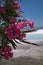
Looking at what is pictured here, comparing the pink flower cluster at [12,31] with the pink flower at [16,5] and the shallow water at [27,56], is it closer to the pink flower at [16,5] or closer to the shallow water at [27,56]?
the pink flower at [16,5]

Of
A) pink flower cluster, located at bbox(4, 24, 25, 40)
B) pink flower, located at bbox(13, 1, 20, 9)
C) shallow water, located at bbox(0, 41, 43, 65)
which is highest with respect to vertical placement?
pink flower, located at bbox(13, 1, 20, 9)

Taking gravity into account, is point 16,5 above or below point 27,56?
above

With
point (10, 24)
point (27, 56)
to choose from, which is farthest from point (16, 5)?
point (27, 56)

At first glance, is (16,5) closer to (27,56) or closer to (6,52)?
(6,52)

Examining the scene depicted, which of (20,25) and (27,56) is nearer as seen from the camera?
(20,25)

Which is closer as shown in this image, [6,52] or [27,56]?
[6,52]

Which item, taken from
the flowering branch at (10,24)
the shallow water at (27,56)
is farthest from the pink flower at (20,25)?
the shallow water at (27,56)

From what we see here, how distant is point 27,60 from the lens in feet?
18.1

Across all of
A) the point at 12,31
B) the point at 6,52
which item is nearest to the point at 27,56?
the point at 6,52

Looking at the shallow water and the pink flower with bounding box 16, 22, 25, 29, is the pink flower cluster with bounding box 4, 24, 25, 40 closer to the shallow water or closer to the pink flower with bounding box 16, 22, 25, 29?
the pink flower with bounding box 16, 22, 25, 29

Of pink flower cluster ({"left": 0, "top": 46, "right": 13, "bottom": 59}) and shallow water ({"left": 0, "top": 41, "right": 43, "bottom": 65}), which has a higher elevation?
pink flower cluster ({"left": 0, "top": 46, "right": 13, "bottom": 59})

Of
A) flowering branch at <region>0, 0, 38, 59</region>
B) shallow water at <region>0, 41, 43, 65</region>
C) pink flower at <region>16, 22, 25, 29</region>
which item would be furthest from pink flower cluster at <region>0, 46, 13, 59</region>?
shallow water at <region>0, 41, 43, 65</region>

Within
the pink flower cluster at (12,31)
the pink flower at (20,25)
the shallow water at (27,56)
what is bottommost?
the shallow water at (27,56)

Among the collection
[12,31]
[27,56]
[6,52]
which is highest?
[12,31]
